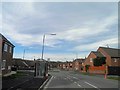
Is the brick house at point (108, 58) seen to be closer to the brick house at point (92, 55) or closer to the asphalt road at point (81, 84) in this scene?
the brick house at point (92, 55)

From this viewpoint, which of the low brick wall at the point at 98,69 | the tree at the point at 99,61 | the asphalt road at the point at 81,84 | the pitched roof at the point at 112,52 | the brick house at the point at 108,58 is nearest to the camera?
the asphalt road at the point at 81,84

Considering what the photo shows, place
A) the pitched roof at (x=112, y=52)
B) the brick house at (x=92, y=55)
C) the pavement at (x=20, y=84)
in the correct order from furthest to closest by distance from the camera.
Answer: the brick house at (x=92, y=55) → the pitched roof at (x=112, y=52) → the pavement at (x=20, y=84)

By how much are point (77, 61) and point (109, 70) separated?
67522 mm

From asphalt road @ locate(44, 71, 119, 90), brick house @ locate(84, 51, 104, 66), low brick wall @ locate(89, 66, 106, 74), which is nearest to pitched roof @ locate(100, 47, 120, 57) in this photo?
brick house @ locate(84, 51, 104, 66)

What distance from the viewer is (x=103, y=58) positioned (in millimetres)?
74125

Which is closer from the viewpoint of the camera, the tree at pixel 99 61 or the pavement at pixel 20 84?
the pavement at pixel 20 84

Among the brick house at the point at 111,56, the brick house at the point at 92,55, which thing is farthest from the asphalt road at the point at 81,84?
the brick house at the point at 92,55

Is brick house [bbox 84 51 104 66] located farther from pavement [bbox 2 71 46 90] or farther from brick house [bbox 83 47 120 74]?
pavement [bbox 2 71 46 90]

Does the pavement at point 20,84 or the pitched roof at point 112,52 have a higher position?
the pitched roof at point 112,52

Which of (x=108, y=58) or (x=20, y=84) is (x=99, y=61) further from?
(x=20, y=84)

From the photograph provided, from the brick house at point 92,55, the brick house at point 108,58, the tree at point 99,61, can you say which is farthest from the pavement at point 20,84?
the brick house at point 92,55

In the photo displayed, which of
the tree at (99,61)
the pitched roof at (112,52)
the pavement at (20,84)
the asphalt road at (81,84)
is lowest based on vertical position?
the asphalt road at (81,84)

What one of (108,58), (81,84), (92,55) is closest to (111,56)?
(108,58)

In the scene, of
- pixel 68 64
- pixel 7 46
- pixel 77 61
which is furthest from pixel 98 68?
pixel 68 64
